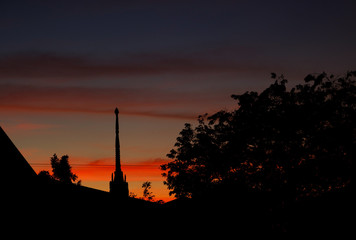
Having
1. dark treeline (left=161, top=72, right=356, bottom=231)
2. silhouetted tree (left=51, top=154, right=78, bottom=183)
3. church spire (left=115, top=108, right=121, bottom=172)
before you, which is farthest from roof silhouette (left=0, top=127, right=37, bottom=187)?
silhouetted tree (left=51, top=154, right=78, bottom=183)

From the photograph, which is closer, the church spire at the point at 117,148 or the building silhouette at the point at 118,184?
the building silhouette at the point at 118,184

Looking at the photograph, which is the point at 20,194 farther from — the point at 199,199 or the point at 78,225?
the point at 199,199

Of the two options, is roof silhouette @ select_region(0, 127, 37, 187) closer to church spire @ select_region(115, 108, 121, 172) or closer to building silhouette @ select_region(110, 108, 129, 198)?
building silhouette @ select_region(110, 108, 129, 198)

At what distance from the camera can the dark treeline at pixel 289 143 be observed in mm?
30633

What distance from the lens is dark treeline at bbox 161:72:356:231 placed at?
3063 cm

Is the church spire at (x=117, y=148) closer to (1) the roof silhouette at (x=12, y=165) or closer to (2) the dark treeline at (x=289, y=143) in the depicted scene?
(2) the dark treeline at (x=289, y=143)

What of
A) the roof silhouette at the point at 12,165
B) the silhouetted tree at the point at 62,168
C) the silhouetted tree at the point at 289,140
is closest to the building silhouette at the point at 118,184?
the silhouetted tree at the point at 289,140

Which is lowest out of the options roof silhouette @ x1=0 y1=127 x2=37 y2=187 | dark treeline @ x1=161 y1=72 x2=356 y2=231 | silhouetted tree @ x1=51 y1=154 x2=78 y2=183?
roof silhouette @ x1=0 y1=127 x2=37 y2=187

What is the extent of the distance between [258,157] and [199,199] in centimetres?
712

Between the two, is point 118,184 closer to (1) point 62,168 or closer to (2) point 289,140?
(2) point 289,140

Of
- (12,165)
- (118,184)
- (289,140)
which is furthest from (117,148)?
(12,165)

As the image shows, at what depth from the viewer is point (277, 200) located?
106 feet

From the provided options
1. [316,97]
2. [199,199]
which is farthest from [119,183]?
[316,97]

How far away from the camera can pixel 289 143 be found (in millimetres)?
31797
